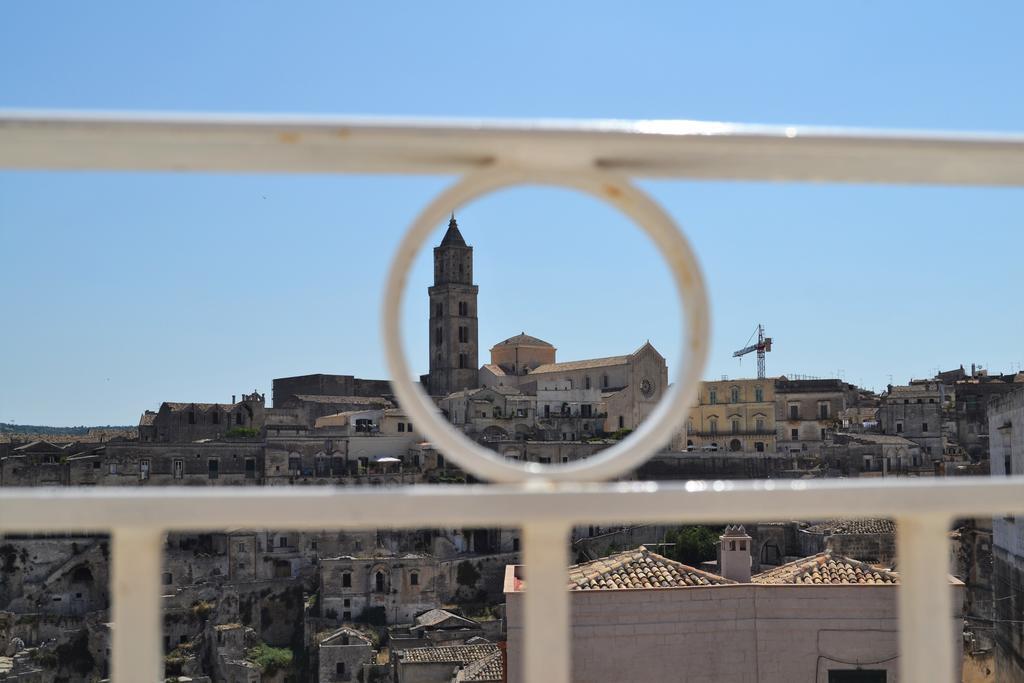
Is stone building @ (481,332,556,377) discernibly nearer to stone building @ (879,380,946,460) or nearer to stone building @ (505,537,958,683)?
stone building @ (879,380,946,460)

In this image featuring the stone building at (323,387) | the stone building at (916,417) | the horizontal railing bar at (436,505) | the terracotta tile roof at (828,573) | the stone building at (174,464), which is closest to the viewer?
the horizontal railing bar at (436,505)

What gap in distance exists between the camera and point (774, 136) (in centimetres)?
105

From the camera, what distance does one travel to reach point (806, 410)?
48.0 meters

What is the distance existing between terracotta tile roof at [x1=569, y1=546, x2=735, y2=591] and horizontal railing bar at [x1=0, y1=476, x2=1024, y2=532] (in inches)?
324

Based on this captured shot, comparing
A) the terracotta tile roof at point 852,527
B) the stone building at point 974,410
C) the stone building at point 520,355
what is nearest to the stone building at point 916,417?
the stone building at point 974,410

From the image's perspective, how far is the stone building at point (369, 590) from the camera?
32.1 m

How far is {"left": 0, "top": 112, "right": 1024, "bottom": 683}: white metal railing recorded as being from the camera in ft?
3.26

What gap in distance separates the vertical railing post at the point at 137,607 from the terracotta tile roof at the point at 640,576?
826cm

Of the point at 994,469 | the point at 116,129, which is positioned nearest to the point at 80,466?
the point at 994,469

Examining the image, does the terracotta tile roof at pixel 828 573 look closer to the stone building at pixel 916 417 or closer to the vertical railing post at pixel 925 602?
the vertical railing post at pixel 925 602

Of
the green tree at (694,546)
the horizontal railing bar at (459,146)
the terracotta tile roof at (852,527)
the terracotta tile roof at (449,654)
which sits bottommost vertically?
the terracotta tile roof at (449,654)

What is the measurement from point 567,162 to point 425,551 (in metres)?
36.6

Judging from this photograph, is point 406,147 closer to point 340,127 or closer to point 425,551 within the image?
point 340,127

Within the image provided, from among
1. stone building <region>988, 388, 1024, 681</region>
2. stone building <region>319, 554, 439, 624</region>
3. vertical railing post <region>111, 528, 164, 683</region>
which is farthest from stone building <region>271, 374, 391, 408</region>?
vertical railing post <region>111, 528, 164, 683</region>
